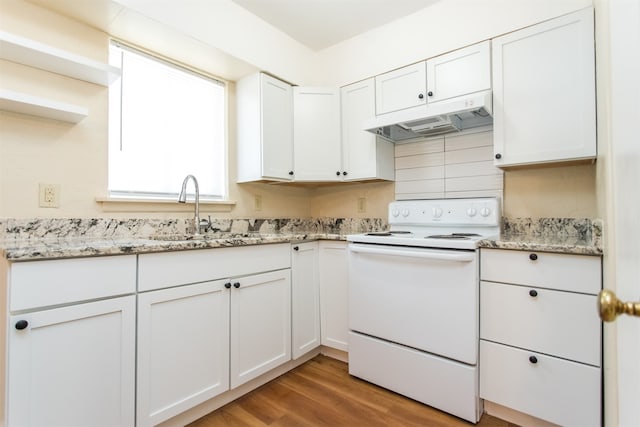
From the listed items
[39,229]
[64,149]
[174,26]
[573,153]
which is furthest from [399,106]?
[39,229]

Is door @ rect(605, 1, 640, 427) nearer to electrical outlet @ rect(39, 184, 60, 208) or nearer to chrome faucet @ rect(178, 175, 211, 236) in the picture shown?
chrome faucet @ rect(178, 175, 211, 236)

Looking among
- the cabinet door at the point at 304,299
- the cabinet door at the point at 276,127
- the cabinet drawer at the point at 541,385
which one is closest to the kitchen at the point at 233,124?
the cabinet door at the point at 276,127

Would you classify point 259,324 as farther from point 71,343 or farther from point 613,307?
point 613,307

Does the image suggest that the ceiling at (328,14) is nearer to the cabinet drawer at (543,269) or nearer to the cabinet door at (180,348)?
the cabinet drawer at (543,269)

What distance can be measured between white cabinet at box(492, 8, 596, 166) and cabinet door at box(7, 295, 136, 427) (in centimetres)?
207

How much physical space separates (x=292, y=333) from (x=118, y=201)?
1.27 m

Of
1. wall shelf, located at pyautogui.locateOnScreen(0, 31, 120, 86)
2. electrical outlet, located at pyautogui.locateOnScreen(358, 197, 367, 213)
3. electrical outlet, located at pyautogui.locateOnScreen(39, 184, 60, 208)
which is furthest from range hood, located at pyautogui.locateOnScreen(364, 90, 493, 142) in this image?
electrical outlet, located at pyautogui.locateOnScreen(39, 184, 60, 208)

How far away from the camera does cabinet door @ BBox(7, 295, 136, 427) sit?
39.7 inches

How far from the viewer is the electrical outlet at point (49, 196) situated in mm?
1489

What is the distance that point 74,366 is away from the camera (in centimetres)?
111

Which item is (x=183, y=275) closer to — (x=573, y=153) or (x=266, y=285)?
(x=266, y=285)

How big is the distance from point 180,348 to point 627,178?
1590mm

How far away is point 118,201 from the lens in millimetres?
1729

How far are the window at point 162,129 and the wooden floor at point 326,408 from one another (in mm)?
1317
